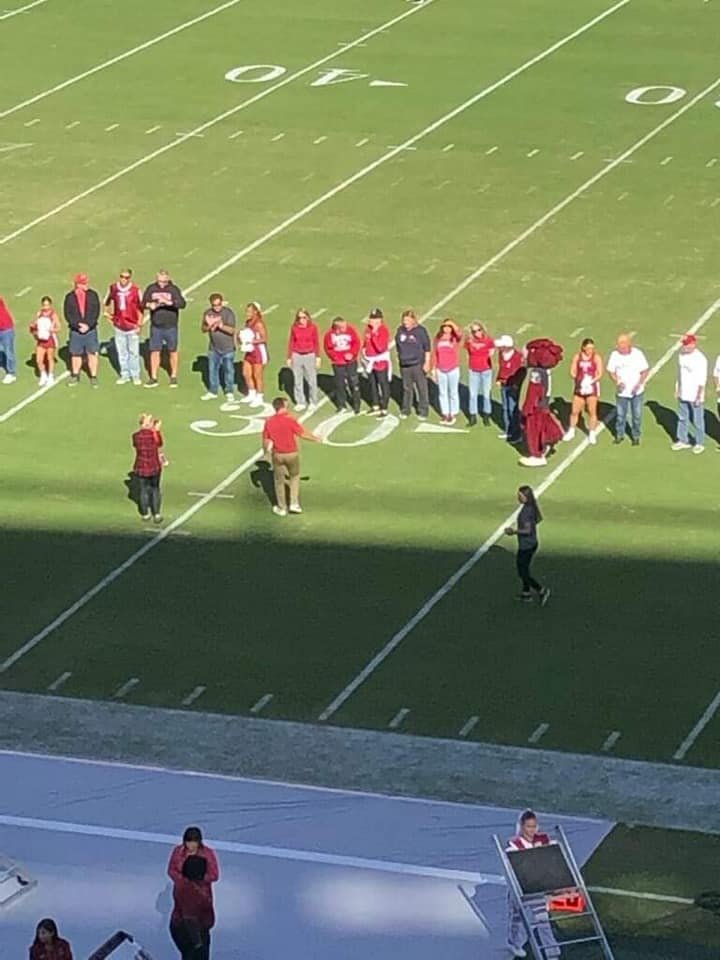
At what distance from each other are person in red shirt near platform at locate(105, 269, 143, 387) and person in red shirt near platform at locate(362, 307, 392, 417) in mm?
2857

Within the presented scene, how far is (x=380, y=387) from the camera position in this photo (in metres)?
28.2

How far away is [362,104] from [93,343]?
13.8 meters

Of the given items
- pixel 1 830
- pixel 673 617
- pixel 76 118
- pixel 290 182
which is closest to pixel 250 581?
pixel 673 617

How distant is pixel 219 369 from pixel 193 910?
1364 cm

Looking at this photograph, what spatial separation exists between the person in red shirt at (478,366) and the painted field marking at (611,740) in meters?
8.23

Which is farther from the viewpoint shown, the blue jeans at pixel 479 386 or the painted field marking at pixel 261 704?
the blue jeans at pixel 479 386

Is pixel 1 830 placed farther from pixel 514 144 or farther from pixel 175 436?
pixel 514 144

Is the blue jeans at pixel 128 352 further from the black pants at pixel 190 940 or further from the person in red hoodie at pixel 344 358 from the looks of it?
the black pants at pixel 190 940

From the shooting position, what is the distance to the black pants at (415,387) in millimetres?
28062

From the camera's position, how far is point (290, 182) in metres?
37.9

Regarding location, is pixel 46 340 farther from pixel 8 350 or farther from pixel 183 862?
pixel 183 862

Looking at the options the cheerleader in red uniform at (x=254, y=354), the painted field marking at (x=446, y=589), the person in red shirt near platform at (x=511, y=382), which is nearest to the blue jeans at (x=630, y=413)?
the painted field marking at (x=446, y=589)

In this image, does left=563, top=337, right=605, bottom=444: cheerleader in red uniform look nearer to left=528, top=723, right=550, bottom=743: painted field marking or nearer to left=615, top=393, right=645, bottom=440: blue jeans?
left=615, top=393, right=645, bottom=440: blue jeans

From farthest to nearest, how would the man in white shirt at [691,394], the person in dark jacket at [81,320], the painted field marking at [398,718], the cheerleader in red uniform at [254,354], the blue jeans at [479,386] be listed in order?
the person in dark jacket at [81,320], the cheerleader in red uniform at [254,354], the blue jeans at [479,386], the man in white shirt at [691,394], the painted field marking at [398,718]
